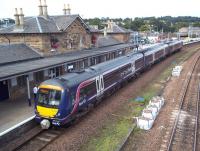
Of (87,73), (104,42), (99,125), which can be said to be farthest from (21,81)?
(104,42)

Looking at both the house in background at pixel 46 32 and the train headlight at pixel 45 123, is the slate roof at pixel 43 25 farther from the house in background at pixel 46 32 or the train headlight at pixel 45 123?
the train headlight at pixel 45 123

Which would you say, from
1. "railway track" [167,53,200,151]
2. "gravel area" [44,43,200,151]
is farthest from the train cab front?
"railway track" [167,53,200,151]

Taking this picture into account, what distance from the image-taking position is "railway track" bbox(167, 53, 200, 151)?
12.5 m

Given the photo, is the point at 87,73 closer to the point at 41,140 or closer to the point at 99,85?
the point at 99,85

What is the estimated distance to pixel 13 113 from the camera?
1664 cm

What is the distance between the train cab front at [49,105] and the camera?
45.3 ft

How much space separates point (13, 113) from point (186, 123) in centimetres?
1057

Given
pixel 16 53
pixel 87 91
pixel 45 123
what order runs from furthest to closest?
1. pixel 16 53
2. pixel 87 91
3. pixel 45 123

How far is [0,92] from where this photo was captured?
19.3 m

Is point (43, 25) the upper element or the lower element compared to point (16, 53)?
upper

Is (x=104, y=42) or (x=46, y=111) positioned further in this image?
(x=104, y=42)

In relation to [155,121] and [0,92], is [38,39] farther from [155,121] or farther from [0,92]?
[155,121]

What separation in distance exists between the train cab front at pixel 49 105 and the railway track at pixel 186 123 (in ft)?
19.2

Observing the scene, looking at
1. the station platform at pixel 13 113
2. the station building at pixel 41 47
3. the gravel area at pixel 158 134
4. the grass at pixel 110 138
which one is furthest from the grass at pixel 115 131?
the station building at pixel 41 47
